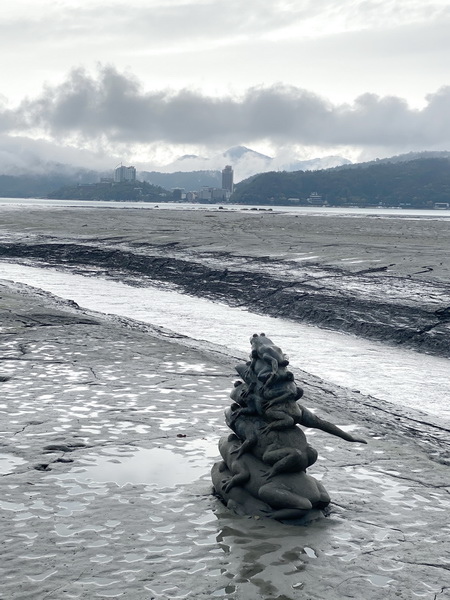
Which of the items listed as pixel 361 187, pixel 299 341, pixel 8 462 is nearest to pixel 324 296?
pixel 299 341

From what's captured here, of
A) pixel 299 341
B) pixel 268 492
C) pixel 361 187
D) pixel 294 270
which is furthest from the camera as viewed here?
pixel 361 187

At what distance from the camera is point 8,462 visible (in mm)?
5453

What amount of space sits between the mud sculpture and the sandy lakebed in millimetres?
141

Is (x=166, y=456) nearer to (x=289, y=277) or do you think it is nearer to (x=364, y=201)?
(x=289, y=277)

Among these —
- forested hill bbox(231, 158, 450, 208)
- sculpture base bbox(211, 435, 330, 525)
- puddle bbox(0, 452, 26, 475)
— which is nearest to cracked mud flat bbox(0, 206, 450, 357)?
sculpture base bbox(211, 435, 330, 525)

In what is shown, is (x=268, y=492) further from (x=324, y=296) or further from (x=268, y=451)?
(x=324, y=296)

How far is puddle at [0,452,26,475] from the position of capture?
5293mm

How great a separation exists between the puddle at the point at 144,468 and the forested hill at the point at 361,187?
488ft

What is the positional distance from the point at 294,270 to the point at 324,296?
11.0 feet

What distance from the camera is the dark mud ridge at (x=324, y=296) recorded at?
Result: 42.1 feet

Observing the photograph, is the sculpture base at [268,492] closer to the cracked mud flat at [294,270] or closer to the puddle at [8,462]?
the puddle at [8,462]

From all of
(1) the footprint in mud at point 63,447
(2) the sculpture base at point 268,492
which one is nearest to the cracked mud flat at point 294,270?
(1) the footprint in mud at point 63,447

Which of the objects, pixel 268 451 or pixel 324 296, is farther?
pixel 324 296

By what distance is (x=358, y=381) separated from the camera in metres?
9.54
